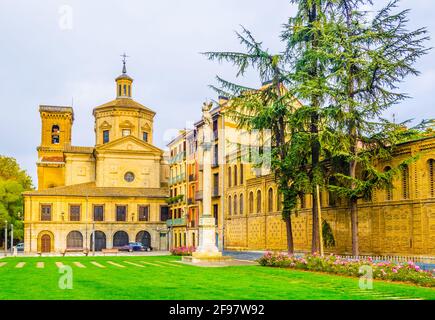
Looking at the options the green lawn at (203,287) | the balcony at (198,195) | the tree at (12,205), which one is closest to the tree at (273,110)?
the green lawn at (203,287)

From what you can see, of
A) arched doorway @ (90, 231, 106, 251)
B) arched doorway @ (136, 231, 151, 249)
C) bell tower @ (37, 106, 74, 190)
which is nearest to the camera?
arched doorway @ (90, 231, 106, 251)

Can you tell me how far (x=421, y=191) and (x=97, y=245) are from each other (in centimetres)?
5065

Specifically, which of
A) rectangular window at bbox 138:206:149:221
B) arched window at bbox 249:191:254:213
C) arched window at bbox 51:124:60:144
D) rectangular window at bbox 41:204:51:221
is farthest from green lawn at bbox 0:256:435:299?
arched window at bbox 51:124:60:144

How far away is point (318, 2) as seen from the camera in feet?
106

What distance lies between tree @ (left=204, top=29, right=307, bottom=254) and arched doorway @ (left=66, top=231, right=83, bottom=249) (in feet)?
140

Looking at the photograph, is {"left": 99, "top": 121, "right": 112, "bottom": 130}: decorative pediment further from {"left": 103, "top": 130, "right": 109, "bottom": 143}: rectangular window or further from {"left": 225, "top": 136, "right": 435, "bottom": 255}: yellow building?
{"left": 225, "top": 136, "right": 435, "bottom": 255}: yellow building

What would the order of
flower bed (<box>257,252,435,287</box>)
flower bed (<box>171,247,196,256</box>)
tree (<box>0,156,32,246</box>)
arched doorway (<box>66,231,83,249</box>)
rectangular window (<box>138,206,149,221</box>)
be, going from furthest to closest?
tree (<box>0,156,32,246</box>) < rectangular window (<box>138,206,149,221</box>) < arched doorway (<box>66,231,83,249</box>) < flower bed (<box>171,247,196,256</box>) < flower bed (<box>257,252,435,287</box>)

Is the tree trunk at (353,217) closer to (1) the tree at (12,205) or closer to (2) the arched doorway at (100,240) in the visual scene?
(2) the arched doorway at (100,240)

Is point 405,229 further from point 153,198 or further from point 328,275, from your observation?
point 153,198

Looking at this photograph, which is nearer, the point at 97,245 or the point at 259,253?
the point at 259,253

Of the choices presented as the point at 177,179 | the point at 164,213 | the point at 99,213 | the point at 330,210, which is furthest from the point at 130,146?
the point at 330,210

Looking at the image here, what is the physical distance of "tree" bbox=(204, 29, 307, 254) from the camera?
3212cm

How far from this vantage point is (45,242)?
70.0m
